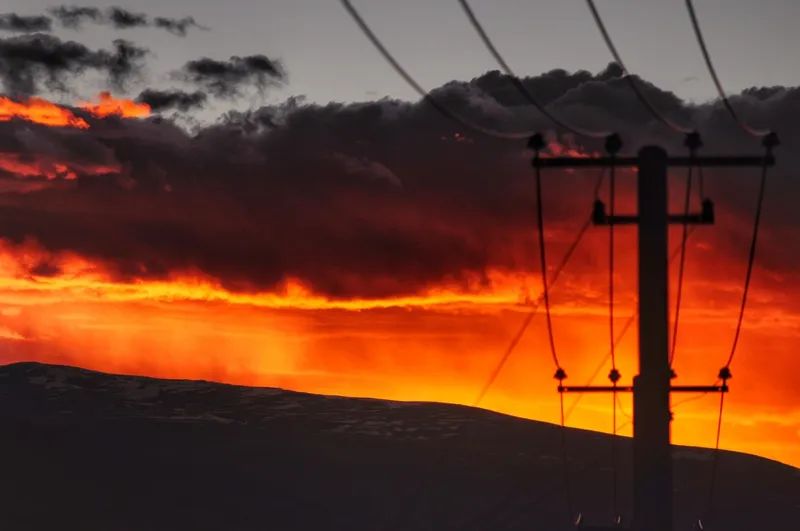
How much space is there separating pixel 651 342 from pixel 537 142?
14.7ft

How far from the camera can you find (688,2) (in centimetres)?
2439

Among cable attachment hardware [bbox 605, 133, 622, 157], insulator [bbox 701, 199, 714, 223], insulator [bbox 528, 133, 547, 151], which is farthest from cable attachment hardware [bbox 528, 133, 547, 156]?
insulator [bbox 701, 199, 714, 223]

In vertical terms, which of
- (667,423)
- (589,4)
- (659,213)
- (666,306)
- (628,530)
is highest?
(589,4)

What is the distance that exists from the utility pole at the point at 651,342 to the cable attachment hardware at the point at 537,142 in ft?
0.27

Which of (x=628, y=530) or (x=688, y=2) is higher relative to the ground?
(x=688, y=2)

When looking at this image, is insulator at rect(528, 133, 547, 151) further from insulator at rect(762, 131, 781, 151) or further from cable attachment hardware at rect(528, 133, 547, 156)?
insulator at rect(762, 131, 781, 151)

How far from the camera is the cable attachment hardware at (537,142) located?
2783cm

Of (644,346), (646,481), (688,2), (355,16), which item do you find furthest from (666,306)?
(355,16)

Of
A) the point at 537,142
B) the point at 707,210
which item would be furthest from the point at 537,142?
the point at 707,210

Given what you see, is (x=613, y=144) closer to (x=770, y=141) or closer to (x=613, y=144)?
(x=613, y=144)

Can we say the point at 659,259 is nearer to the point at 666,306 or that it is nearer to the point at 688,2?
the point at 666,306

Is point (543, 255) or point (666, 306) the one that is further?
point (543, 255)

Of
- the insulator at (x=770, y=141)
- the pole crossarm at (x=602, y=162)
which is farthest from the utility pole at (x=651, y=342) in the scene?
the insulator at (x=770, y=141)

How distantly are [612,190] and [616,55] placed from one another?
355cm
